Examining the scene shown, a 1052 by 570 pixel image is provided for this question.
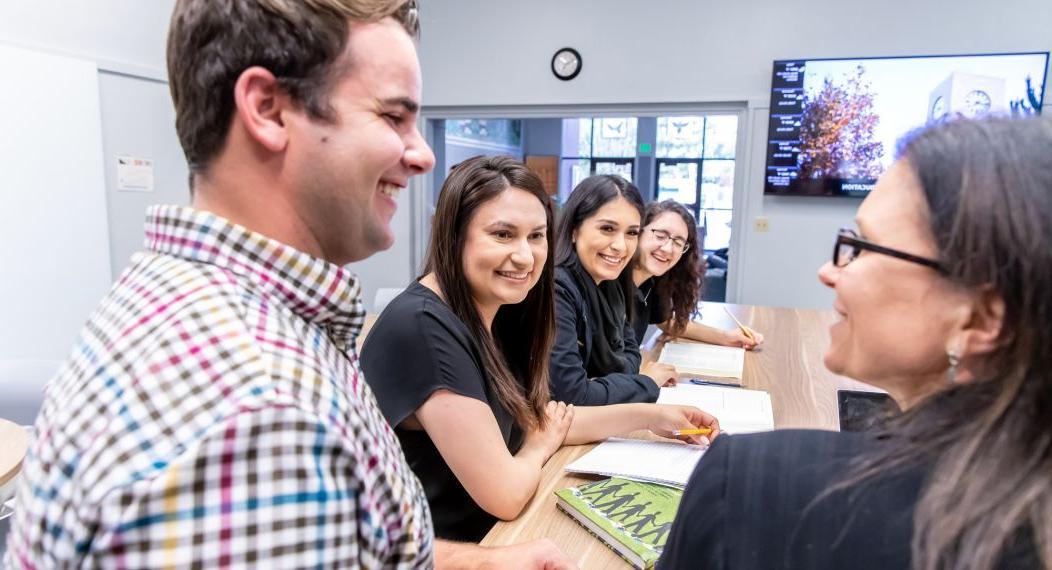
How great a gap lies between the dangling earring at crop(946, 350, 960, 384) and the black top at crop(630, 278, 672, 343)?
1853 mm

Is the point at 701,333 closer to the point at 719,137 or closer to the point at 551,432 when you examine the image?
the point at 551,432

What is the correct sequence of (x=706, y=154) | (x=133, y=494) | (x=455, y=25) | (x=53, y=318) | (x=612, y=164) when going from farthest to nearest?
(x=612, y=164) → (x=706, y=154) → (x=455, y=25) → (x=53, y=318) → (x=133, y=494)

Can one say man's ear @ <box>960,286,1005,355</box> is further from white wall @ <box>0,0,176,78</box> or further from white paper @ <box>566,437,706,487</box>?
white wall @ <box>0,0,176,78</box>

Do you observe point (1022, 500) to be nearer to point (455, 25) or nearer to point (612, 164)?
point (455, 25)

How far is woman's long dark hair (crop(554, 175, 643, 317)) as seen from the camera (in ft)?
6.68

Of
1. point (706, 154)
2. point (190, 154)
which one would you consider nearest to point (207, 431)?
point (190, 154)

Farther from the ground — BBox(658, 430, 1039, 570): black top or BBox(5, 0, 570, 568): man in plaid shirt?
BBox(5, 0, 570, 568): man in plaid shirt

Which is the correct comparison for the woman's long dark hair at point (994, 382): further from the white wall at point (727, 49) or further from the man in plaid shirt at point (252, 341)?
the white wall at point (727, 49)

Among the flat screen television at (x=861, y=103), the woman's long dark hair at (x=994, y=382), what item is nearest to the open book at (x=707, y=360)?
the woman's long dark hair at (x=994, y=382)

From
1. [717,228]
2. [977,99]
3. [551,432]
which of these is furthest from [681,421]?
[717,228]

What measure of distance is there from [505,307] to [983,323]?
3.76 feet

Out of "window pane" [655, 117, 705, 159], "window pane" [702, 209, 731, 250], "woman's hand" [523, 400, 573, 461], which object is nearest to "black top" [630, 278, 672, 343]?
"woman's hand" [523, 400, 573, 461]

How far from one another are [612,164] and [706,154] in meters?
1.16

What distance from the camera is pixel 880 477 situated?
54 cm
